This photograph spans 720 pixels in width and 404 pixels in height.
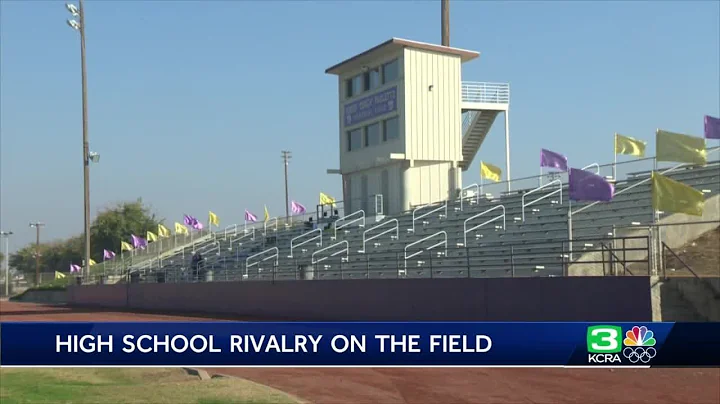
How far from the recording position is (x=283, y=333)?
8180mm

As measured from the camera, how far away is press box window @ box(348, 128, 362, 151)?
39.4 m

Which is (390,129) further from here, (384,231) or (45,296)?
(45,296)

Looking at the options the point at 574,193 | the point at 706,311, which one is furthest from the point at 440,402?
the point at 574,193

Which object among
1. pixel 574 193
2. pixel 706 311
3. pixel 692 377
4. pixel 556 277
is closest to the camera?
pixel 692 377

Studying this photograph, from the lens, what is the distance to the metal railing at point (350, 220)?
119ft

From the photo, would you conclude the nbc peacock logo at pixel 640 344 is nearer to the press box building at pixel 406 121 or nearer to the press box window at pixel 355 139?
the press box building at pixel 406 121

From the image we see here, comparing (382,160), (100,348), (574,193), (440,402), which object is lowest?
(440,402)

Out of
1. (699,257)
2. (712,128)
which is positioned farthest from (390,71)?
(699,257)

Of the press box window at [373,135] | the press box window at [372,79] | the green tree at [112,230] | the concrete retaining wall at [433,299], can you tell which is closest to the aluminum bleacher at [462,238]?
the concrete retaining wall at [433,299]

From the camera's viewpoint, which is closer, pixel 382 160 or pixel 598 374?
pixel 598 374

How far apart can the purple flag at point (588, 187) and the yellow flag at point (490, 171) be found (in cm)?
1530

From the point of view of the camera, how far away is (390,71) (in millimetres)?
37438

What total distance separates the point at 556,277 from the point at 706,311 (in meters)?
3.46

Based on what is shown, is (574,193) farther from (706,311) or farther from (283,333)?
(283,333)
